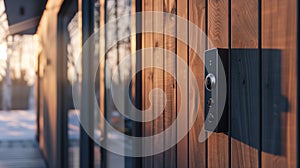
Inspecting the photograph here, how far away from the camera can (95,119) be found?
2215 millimetres

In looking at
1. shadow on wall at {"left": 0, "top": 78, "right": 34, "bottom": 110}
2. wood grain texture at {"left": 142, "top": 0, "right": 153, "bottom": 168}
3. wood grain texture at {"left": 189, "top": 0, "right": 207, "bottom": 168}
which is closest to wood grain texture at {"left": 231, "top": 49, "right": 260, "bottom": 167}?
wood grain texture at {"left": 189, "top": 0, "right": 207, "bottom": 168}

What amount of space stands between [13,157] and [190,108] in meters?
5.64

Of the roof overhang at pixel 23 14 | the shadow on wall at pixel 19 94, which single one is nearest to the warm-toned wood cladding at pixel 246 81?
the roof overhang at pixel 23 14

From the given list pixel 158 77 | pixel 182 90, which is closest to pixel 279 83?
pixel 182 90

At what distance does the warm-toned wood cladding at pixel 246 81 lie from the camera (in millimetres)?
532

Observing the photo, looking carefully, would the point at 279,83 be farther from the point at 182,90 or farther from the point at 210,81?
the point at 182,90

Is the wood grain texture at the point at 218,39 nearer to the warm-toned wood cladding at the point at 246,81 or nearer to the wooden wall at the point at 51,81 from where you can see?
the warm-toned wood cladding at the point at 246,81

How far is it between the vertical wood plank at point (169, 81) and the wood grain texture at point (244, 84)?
0.92ft

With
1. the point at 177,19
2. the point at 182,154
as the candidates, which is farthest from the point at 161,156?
the point at 177,19

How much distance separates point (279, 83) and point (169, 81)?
44cm

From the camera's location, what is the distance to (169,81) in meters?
0.97

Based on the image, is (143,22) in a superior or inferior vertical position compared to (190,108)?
superior

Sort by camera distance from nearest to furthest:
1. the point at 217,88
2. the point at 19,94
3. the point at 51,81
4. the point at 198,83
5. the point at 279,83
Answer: the point at 279,83, the point at 217,88, the point at 198,83, the point at 51,81, the point at 19,94

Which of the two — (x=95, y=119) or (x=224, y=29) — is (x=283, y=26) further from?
(x=95, y=119)
